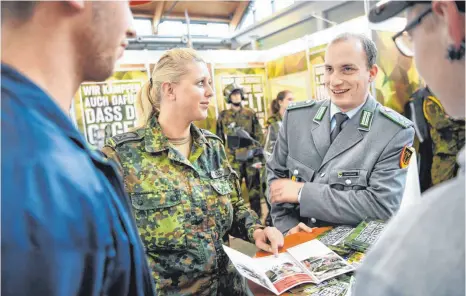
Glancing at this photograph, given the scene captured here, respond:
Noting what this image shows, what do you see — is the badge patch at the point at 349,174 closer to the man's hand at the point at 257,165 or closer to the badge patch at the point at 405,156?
the badge patch at the point at 405,156

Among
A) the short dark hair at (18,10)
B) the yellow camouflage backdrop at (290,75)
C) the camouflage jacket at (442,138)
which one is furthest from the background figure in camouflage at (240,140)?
the short dark hair at (18,10)

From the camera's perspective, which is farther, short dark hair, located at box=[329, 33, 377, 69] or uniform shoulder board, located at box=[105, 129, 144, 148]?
short dark hair, located at box=[329, 33, 377, 69]

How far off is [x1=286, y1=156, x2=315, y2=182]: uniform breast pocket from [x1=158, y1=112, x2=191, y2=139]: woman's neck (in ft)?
1.85

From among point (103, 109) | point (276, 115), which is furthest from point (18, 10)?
point (103, 109)

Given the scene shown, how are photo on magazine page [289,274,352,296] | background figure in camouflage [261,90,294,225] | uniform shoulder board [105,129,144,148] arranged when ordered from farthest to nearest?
background figure in camouflage [261,90,294,225] < uniform shoulder board [105,129,144,148] < photo on magazine page [289,274,352,296]

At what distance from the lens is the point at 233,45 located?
1148 centimetres

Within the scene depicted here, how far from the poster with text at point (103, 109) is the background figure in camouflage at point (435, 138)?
3.75m

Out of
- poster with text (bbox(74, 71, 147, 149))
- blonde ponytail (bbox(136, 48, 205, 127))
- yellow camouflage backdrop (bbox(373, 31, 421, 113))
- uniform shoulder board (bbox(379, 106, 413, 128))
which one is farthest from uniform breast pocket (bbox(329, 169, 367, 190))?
poster with text (bbox(74, 71, 147, 149))

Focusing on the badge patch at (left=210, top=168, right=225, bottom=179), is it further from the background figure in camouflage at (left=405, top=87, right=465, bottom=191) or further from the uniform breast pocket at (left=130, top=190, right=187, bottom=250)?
the background figure in camouflage at (left=405, top=87, right=465, bottom=191)

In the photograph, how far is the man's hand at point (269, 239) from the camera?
4.36 feet

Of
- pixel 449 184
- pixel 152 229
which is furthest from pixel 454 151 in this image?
pixel 449 184

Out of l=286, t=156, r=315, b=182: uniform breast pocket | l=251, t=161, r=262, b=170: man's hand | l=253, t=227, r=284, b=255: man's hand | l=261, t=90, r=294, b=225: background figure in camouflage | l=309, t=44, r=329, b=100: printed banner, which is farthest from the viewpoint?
l=309, t=44, r=329, b=100: printed banner

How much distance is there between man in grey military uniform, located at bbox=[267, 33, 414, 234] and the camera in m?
1.52

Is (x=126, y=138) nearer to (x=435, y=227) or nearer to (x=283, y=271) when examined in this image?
(x=283, y=271)
